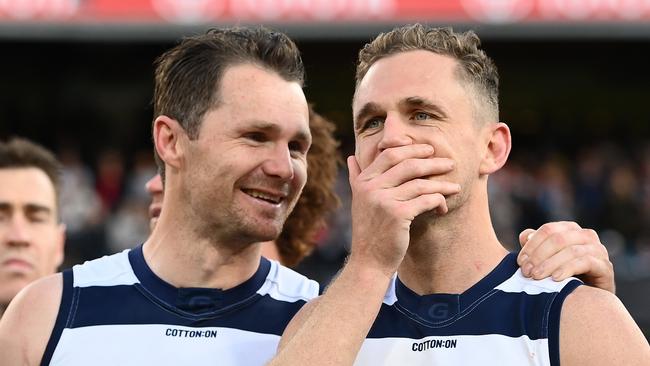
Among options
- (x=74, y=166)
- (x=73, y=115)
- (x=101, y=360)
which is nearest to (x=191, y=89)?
(x=101, y=360)

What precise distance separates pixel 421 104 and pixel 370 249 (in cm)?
46

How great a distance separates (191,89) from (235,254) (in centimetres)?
61

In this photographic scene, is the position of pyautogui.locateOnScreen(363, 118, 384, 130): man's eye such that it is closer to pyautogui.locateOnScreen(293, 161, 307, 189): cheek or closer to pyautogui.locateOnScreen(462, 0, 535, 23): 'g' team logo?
pyautogui.locateOnScreen(293, 161, 307, 189): cheek

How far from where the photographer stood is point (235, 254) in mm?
4145

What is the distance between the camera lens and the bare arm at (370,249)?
329 centimetres

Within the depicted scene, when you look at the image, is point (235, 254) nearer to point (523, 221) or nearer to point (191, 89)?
point (191, 89)

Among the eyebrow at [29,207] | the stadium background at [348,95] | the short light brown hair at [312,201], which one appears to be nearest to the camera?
the short light brown hair at [312,201]

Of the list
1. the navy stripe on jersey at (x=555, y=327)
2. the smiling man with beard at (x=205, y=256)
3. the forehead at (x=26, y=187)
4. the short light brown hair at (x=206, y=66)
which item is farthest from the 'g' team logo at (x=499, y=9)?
the navy stripe on jersey at (x=555, y=327)

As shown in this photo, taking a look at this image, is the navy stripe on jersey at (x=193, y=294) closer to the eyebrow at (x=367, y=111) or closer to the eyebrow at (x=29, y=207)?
the eyebrow at (x=367, y=111)

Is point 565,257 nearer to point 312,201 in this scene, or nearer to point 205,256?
point 205,256

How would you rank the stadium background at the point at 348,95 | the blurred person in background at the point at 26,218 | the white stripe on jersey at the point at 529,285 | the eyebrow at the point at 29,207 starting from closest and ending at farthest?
1. the white stripe on jersey at the point at 529,285
2. the blurred person in background at the point at 26,218
3. the eyebrow at the point at 29,207
4. the stadium background at the point at 348,95

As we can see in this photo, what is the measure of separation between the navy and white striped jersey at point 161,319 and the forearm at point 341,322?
58 centimetres

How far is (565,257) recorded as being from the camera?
3504mm

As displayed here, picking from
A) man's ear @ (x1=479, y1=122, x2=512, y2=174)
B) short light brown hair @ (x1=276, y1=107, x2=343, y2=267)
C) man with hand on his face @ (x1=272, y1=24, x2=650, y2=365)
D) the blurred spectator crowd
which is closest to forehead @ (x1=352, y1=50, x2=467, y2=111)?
man with hand on his face @ (x1=272, y1=24, x2=650, y2=365)
